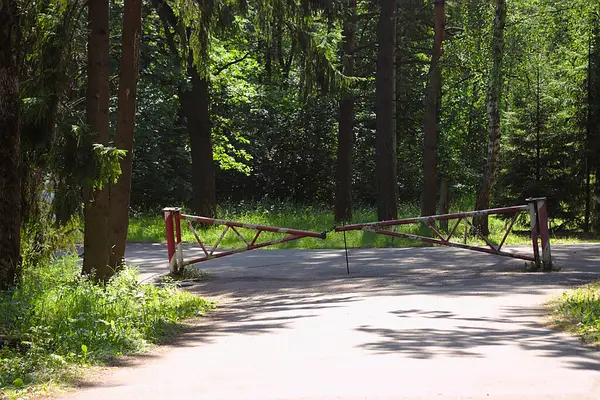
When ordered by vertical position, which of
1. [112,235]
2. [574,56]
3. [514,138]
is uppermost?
[574,56]

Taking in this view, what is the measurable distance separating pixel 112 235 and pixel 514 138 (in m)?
18.2

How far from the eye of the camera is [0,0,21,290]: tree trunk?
1177 centimetres

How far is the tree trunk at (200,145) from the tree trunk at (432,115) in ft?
23.4

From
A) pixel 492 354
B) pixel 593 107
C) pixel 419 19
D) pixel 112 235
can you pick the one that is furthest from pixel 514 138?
pixel 492 354

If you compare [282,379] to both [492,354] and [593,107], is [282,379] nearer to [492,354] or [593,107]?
[492,354]

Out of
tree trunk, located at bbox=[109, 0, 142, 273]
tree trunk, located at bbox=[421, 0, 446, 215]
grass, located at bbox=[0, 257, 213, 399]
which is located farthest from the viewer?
tree trunk, located at bbox=[421, 0, 446, 215]

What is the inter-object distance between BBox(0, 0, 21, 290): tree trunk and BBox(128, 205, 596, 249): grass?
13543 mm

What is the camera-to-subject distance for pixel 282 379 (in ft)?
25.9

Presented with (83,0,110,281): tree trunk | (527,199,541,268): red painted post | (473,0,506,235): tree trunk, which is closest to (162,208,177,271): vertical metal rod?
(83,0,110,281): tree trunk

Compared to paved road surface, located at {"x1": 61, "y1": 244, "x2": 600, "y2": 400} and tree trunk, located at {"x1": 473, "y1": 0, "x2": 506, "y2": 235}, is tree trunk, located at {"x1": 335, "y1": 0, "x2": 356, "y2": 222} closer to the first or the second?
tree trunk, located at {"x1": 473, "y1": 0, "x2": 506, "y2": 235}

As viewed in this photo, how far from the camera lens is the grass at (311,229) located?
84.5ft

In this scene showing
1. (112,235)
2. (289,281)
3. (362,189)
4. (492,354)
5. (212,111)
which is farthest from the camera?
(362,189)

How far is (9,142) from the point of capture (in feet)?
39.0

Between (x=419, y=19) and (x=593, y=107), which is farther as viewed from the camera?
(x=419, y=19)
